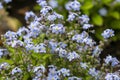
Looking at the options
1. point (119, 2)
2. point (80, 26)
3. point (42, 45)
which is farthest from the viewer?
point (119, 2)

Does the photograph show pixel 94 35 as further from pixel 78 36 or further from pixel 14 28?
pixel 78 36

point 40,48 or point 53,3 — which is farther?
point 53,3

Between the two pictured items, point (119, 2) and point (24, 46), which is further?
point (119, 2)

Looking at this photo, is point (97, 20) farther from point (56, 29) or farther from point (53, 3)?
point (56, 29)

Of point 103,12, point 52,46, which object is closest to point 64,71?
point 52,46

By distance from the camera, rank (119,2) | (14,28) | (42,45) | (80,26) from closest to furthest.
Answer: (42,45), (80,26), (119,2), (14,28)

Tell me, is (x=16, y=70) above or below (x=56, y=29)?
below

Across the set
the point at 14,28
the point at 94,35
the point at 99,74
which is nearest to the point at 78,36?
the point at 99,74

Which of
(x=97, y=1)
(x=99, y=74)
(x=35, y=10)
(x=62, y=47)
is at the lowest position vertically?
(x=99, y=74)
